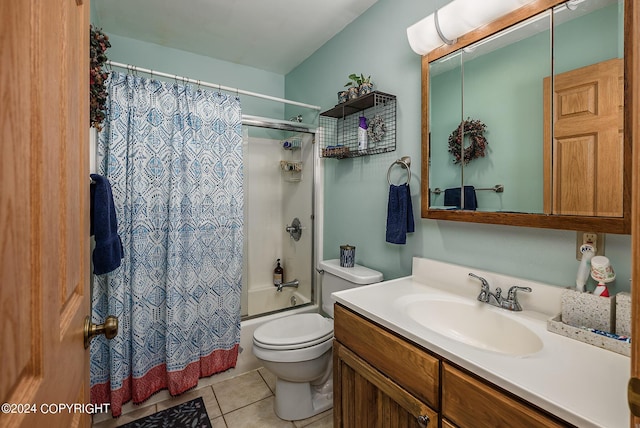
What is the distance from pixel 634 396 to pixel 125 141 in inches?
82.4

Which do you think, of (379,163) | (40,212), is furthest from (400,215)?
(40,212)

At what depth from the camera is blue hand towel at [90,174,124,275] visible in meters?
1.24

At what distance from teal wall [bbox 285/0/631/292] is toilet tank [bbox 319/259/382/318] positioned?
10cm

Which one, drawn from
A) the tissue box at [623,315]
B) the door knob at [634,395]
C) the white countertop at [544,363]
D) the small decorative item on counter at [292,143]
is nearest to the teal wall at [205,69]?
the small decorative item on counter at [292,143]

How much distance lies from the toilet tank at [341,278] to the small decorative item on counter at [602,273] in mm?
982

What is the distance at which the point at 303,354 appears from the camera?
1.56m

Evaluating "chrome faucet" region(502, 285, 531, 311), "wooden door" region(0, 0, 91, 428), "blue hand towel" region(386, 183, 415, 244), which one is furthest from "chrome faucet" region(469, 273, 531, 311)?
"wooden door" region(0, 0, 91, 428)

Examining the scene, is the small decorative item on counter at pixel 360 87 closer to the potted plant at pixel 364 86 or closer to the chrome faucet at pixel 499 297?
the potted plant at pixel 364 86

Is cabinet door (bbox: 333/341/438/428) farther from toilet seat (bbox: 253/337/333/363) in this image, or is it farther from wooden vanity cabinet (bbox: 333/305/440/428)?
toilet seat (bbox: 253/337/333/363)

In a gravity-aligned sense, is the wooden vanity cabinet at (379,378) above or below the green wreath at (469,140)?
below

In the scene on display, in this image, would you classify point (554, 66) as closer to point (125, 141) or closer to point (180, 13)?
point (125, 141)

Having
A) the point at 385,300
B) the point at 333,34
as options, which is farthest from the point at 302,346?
the point at 333,34

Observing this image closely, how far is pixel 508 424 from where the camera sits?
0.72 metres

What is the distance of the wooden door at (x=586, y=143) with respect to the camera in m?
0.92
